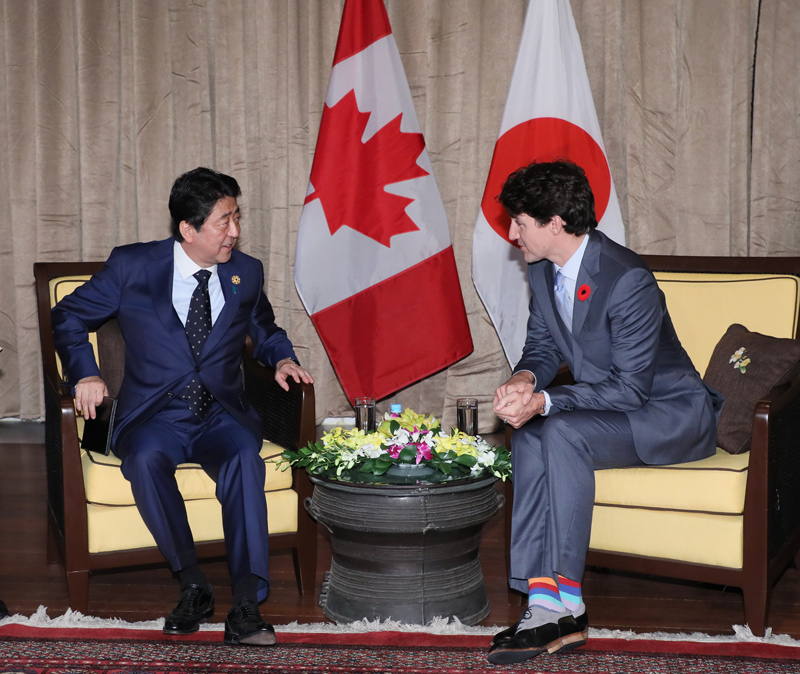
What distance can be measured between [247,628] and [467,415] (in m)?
0.78

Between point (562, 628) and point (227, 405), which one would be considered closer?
point (562, 628)

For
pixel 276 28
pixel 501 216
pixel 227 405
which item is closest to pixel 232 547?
pixel 227 405

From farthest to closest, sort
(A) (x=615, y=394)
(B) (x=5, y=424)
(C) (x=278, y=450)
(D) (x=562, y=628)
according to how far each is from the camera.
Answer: (B) (x=5, y=424) → (C) (x=278, y=450) → (A) (x=615, y=394) → (D) (x=562, y=628)

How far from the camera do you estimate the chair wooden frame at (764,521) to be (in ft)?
7.35

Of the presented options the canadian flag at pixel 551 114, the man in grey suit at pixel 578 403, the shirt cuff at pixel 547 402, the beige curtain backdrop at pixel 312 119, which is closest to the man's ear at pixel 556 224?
the man in grey suit at pixel 578 403

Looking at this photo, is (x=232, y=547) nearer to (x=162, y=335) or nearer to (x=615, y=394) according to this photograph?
(x=162, y=335)

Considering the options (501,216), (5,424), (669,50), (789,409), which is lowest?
(5,424)

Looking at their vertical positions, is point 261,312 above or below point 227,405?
above

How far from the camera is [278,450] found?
2590 millimetres

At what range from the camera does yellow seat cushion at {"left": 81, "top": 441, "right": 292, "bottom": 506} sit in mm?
2398

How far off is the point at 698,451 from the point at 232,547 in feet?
4.11

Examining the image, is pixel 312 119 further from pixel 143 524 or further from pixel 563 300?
pixel 143 524

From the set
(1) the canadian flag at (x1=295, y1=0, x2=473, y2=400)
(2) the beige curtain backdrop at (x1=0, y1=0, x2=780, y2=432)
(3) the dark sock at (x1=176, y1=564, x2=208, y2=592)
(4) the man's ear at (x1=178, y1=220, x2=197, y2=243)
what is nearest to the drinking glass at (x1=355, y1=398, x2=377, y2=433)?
(3) the dark sock at (x1=176, y1=564, x2=208, y2=592)

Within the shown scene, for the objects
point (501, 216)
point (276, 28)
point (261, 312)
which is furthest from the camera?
point (276, 28)
